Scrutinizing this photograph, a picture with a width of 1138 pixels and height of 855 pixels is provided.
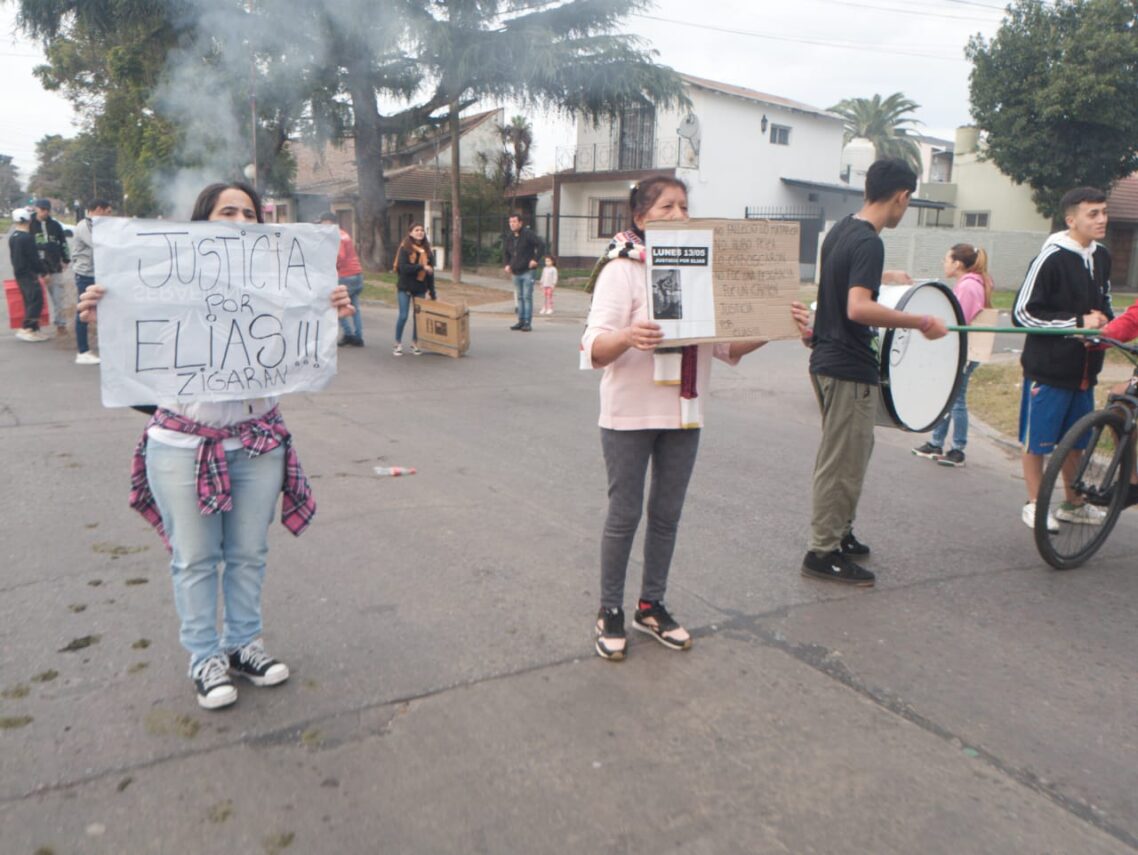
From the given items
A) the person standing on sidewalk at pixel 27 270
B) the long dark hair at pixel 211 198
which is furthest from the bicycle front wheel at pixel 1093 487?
the person standing on sidewalk at pixel 27 270

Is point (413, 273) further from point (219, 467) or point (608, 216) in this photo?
point (608, 216)

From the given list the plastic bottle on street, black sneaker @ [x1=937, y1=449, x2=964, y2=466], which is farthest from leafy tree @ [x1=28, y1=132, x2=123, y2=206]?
black sneaker @ [x1=937, y1=449, x2=964, y2=466]

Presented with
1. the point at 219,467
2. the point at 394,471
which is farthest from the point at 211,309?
the point at 394,471

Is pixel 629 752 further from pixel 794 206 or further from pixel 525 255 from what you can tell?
pixel 794 206

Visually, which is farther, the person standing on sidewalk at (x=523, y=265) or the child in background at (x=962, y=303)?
the person standing on sidewalk at (x=523, y=265)

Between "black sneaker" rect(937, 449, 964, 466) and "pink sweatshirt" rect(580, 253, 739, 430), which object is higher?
"pink sweatshirt" rect(580, 253, 739, 430)

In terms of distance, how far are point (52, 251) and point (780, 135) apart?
26795mm

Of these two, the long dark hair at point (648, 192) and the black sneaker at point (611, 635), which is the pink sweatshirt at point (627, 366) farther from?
the black sneaker at point (611, 635)

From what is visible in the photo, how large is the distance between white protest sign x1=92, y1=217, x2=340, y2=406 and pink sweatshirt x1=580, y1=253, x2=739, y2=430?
0.93 meters

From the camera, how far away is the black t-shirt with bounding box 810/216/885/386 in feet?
13.3

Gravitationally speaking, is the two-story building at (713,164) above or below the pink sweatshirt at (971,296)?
above

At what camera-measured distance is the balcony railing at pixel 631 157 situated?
30766 millimetres

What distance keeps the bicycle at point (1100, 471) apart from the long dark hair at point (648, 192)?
2.58 meters

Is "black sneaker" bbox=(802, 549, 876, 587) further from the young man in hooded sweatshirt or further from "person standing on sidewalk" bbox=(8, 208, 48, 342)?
"person standing on sidewalk" bbox=(8, 208, 48, 342)
